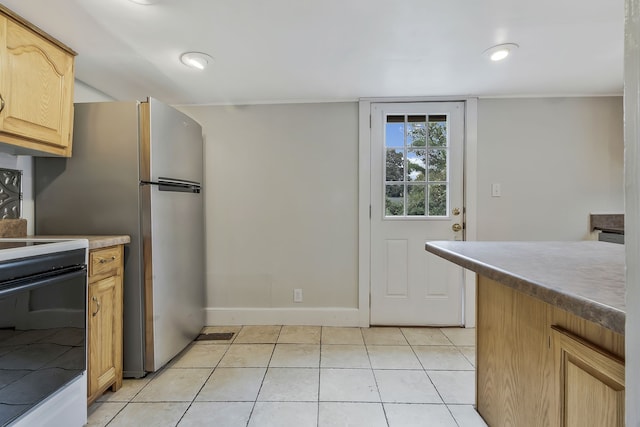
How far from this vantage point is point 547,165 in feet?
8.43

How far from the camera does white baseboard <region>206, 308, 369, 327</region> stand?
105 inches

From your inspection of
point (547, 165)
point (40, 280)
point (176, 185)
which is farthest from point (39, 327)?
point (547, 165)

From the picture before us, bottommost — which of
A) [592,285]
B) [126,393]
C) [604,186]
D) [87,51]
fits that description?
[126,393]

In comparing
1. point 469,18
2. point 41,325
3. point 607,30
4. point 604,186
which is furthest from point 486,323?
point 604,186

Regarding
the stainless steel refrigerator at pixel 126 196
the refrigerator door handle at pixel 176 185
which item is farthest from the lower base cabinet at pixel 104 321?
the refrigerator door handle at pixel 176 185

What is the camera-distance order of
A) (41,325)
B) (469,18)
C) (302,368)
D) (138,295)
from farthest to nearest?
(302,368), (138,295), (469,18), (41,325)

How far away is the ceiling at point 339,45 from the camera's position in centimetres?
143

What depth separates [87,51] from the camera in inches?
70.7

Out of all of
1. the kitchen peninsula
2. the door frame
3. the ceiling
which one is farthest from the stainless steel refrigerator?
the kitchen peninsula

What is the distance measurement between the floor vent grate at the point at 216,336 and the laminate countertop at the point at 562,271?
1893mm

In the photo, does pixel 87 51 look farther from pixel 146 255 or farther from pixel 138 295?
pixel 138 295

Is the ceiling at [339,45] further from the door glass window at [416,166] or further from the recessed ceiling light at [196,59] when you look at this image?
the door glass window at [416,166]

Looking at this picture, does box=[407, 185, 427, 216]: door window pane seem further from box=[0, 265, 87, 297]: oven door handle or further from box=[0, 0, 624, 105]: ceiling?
box=[0, 265, 87, 297]: oven door handle

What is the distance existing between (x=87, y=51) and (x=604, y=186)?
397 centimetres
